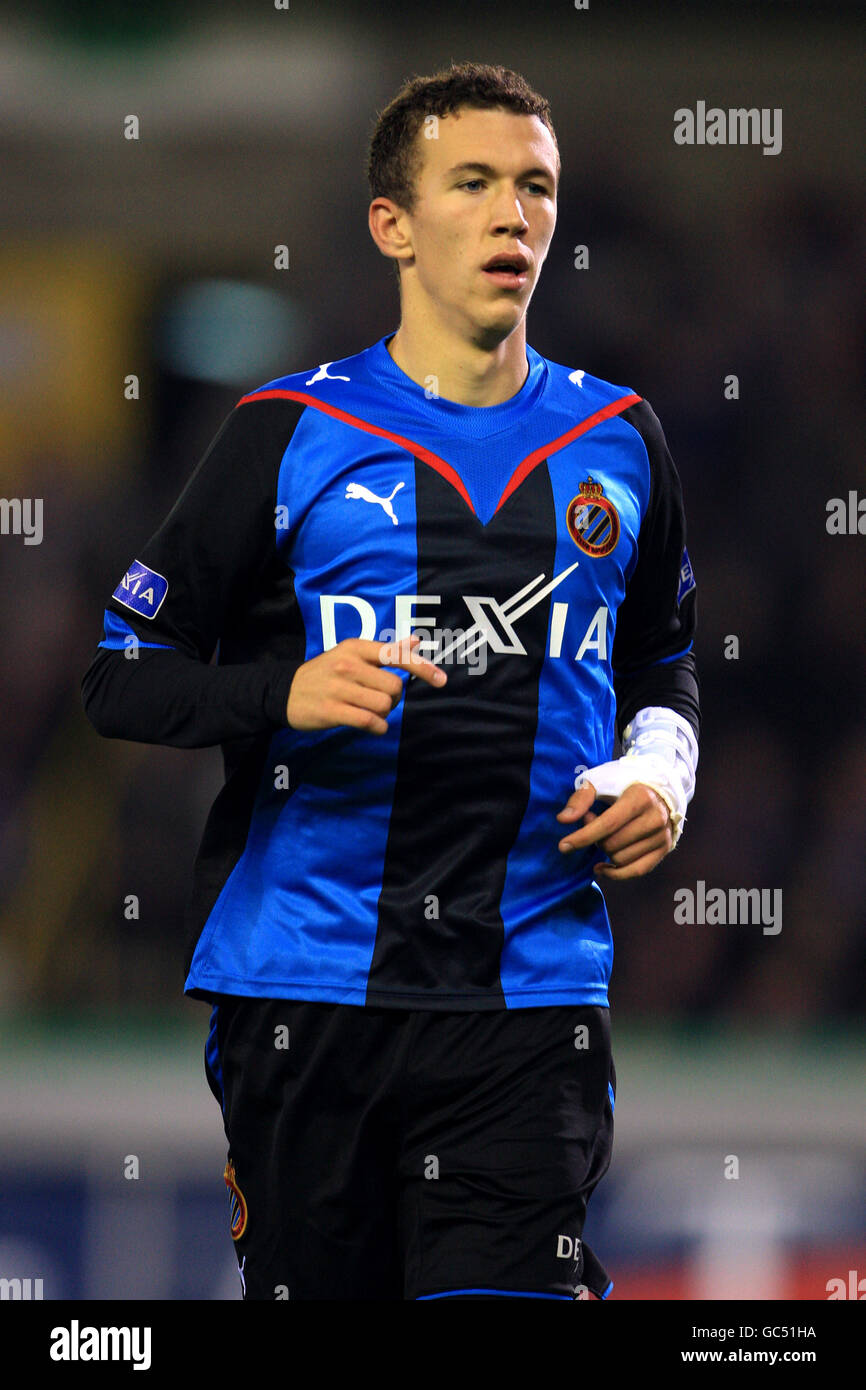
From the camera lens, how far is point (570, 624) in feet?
6.64

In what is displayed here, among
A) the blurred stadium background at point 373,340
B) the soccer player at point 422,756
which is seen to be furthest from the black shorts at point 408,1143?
the blurred stadium background at point 373,340

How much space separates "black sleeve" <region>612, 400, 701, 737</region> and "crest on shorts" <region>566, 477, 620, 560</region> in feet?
0.32

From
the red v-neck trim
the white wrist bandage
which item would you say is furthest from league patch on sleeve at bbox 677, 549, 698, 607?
the red v-neck trim

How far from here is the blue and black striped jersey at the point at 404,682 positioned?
6.40 ft

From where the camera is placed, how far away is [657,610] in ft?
7.41

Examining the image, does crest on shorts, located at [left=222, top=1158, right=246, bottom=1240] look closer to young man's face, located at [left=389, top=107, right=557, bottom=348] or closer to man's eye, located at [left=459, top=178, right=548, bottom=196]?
young man's face, located at [left=389, top=107, right=557, bottom=348]

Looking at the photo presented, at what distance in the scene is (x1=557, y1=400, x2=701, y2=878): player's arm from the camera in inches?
77.5

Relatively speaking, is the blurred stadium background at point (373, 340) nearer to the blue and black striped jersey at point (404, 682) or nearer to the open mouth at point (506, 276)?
the blue and black striped jersey at point (404, 682)

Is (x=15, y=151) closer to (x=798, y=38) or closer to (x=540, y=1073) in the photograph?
(x=798, y=38)

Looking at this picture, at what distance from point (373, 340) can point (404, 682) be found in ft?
9.57

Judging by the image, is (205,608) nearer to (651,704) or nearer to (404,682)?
(404,682)

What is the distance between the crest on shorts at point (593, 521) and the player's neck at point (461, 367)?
160 millimetres

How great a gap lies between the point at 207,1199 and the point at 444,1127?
6.29ft

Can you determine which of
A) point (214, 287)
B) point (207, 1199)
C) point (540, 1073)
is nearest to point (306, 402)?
point (540, 1073)
